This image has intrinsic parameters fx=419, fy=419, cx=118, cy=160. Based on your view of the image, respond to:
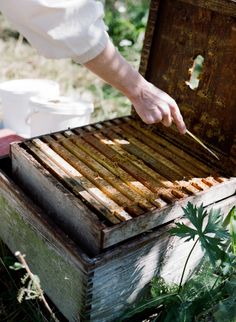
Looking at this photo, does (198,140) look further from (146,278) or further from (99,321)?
(99,321)

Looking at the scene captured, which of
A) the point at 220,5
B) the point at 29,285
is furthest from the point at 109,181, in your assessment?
the point at 220,5

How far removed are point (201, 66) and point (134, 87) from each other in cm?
52

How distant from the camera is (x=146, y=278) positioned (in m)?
1.71

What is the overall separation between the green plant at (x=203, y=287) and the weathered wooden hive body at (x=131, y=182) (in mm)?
71

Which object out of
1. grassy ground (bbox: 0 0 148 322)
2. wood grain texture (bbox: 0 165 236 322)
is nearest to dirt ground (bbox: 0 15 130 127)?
grassy ground (bbox: 0 0 148 322)

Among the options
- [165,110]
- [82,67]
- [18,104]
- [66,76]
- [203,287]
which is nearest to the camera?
[165,110]

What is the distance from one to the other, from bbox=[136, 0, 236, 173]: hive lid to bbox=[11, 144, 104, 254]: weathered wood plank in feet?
2.37

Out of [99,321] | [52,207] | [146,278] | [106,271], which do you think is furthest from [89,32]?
[99,321]

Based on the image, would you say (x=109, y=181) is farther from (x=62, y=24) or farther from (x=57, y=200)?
(x=62, y=24)

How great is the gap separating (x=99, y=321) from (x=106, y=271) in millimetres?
278

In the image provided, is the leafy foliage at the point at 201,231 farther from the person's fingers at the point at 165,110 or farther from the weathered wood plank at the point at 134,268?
the person's fingers at the point at 165,110

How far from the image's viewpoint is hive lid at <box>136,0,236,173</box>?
1.83 metres

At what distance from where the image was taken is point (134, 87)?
64.9 inches

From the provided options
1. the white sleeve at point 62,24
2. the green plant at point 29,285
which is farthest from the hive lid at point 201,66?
the green plant at point 29,285
